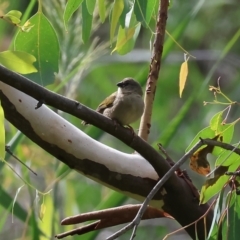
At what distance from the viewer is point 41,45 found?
1.35 m

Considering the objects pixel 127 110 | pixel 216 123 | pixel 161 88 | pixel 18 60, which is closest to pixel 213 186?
pixel 216 123

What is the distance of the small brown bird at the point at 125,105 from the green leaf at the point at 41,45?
500 millimetres

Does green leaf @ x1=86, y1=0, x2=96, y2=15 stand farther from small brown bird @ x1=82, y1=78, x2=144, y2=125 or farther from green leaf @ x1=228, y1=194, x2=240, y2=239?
small brown bird @ x1=82, y1=78, x2=144, y2=125

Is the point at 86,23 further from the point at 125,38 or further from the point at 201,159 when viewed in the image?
the point at 201,159

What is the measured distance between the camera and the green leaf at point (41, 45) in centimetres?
133

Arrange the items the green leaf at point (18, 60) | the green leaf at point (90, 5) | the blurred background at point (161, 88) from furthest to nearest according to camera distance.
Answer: the blurred background at point (161, 88) → the green leaf at point (90, 5) → the green leaf at point (18, 60)

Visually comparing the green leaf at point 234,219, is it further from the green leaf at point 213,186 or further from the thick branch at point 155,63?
the thick branch at point 155,63

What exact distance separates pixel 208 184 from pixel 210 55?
3258mm

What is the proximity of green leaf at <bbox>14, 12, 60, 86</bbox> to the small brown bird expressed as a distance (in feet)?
1.64

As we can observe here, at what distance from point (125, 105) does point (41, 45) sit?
64 centimetres

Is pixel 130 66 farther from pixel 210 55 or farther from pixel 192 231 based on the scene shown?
pixel 192 231

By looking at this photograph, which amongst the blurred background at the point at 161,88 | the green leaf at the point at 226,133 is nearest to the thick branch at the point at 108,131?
the green leaf at the point at 226,133

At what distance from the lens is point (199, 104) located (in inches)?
177

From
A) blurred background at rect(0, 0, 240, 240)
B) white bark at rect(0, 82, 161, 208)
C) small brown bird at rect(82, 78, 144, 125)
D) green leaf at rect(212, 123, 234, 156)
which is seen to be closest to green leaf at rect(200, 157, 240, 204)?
green leaf at rect(212, 123, 234, 156)
